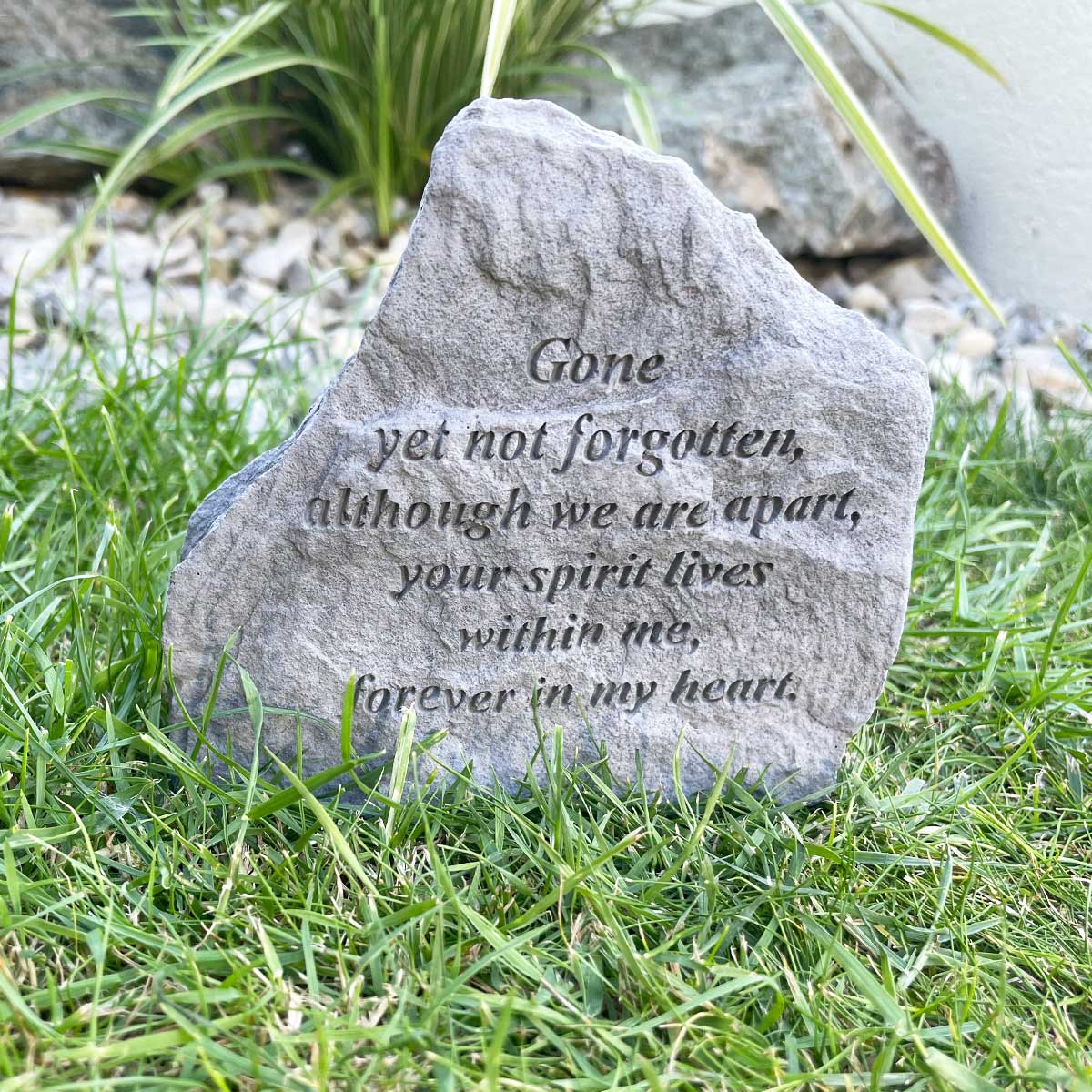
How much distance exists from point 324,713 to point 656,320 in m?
0.71

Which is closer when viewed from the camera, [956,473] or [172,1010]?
[172,1010]

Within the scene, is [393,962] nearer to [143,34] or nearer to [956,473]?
[956,473]

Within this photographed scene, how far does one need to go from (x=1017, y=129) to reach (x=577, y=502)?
2.83 m

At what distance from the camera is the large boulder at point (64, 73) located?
11.9 ft

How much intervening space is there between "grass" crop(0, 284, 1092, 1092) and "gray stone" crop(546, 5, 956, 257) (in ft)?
6.94

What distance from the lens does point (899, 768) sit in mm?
1782

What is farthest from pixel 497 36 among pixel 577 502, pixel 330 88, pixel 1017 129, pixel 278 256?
pixel 1017 129

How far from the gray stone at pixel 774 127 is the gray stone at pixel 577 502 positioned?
220 centimetres

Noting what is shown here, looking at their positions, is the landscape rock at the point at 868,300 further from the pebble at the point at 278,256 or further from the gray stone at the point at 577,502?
the gray stone at the point at 577,502

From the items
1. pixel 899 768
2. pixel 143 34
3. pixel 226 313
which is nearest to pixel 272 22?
pixel 143 34

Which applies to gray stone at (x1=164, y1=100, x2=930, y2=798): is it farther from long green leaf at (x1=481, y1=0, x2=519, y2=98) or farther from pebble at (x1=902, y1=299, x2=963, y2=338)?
Answer: pebble at (x1=902, y1=299, x2=963, y2=338)

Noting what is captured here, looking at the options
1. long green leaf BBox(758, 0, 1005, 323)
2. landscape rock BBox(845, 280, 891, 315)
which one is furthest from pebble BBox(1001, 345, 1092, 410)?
long green leaf BBox(758, 0, 1005, 323)

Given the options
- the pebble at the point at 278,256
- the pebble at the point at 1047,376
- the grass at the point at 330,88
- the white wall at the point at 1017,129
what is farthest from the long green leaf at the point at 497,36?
the white wall at the point at 1017,129

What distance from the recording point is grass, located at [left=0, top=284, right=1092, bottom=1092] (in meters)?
1.24
